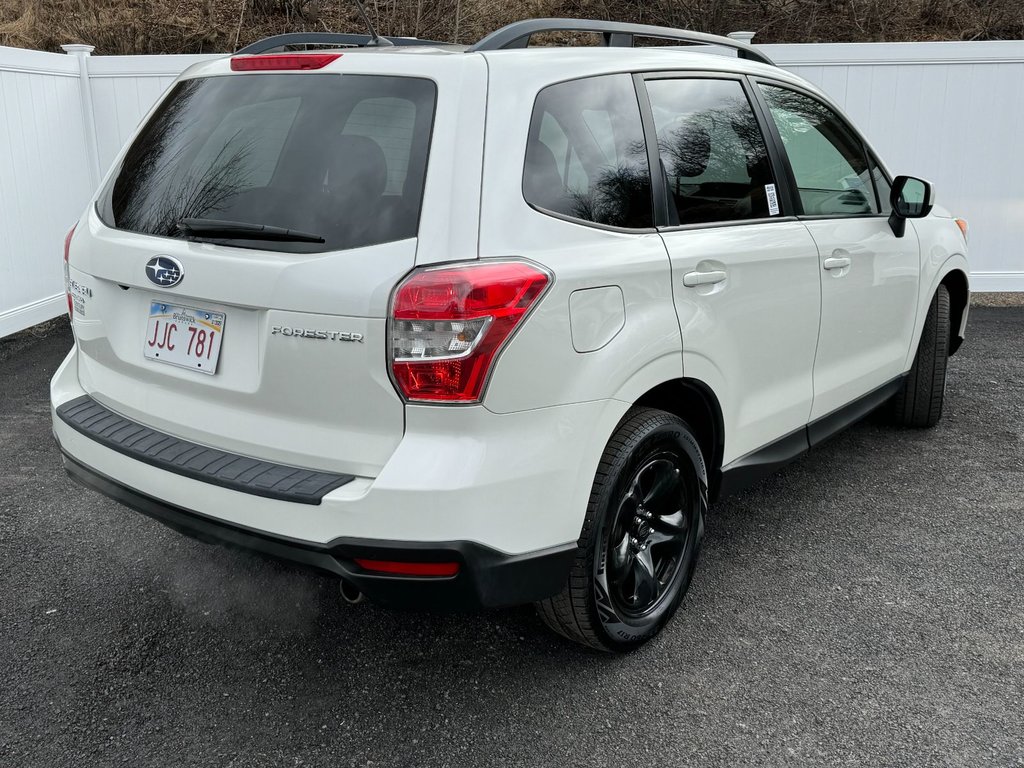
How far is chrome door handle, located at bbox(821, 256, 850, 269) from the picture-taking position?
3.43 m

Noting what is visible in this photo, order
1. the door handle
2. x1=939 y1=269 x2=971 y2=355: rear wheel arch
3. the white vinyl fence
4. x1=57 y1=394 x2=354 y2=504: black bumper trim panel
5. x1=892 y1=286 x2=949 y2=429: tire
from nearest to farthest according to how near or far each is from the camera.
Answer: x1=57 y1=394 x2=354 y2=504: black bumper trim panel, the door handle, x1=892 y1=286 x2=949 y2=429: tire, x1=939 y1=269 x2=971 y2=355: rear wheel arch, the white vinyl fence

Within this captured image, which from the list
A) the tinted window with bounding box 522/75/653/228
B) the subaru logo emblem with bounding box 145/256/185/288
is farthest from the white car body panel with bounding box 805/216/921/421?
the subaru logo emblem with bounding box 145/256/185/288

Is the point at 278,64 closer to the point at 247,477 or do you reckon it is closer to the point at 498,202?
the point at 498,202

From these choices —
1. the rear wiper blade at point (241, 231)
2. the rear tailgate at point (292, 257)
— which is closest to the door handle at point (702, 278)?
the rear tailgate at point (292, 257)

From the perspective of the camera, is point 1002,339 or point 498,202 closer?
point 498,202

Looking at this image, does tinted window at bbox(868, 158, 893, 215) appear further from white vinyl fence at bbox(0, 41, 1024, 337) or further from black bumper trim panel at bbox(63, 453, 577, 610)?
white vinyl fence at bbox(0, 41, 1024, 337)

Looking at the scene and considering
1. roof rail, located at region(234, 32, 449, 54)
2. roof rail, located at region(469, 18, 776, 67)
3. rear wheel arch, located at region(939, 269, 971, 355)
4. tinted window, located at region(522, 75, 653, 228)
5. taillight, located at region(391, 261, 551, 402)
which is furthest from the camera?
rear wheel arch, located at region(939, 269, 971, 355)

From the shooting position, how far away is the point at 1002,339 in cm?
700

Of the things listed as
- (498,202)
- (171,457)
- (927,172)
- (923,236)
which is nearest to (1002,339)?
(927,172)

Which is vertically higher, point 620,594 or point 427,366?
point 427,366

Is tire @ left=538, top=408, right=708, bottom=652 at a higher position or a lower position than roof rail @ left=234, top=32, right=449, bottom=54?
lower

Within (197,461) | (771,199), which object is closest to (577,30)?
(771,199)

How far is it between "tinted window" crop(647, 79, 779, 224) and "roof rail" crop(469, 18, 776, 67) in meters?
0.19

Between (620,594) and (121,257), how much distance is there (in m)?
1.76
